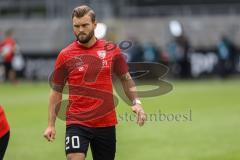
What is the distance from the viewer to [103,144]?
397 inches

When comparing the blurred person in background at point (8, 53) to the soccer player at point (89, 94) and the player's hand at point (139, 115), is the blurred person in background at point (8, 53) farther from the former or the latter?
the player's hand at point (139, 115)

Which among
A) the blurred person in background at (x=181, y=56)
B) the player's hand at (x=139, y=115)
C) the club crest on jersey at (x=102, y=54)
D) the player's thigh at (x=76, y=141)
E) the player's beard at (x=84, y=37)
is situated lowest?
the blurred person in background at (x=181, y=56)

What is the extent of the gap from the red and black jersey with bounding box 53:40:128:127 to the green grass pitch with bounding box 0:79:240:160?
487cm

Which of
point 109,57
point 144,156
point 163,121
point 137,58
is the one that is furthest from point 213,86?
point 109,57

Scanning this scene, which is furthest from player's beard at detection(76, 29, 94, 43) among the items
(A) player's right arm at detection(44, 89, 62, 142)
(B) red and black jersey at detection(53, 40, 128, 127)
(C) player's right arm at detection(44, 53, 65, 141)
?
(A) player's right arm at detection(44, 89, 62, 142)

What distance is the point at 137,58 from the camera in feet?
131

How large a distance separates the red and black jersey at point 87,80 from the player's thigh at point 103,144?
0.29 feet

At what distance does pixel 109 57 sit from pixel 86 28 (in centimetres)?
59

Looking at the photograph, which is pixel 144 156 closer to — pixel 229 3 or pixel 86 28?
pixel 86 28

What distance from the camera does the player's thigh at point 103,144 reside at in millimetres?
10078

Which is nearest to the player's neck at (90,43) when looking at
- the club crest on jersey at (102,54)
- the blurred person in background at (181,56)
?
the club crest on jersey at (102,54)

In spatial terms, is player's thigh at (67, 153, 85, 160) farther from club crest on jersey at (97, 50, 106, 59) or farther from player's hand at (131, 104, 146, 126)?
club crest on jersey at (97, 50, 106, 59)

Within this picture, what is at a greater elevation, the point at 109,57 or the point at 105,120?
the point at 109,57

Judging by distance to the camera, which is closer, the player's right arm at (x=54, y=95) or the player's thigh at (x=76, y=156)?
the player's thigh at (x=76, y=156)
